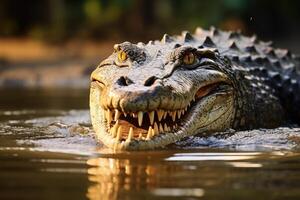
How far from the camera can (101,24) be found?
2308cm

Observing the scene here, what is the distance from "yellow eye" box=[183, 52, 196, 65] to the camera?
677cm

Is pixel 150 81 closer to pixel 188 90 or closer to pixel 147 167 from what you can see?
pixel 188 90

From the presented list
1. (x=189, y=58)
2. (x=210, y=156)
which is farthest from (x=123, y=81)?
(x=189, y=58)

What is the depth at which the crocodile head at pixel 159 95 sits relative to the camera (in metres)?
5.73

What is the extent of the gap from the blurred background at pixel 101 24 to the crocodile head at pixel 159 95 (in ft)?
33.1

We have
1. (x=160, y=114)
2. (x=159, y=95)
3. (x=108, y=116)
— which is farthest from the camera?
(x=108, y=116)

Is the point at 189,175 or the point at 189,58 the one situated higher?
the point at 189,58

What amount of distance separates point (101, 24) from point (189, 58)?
16477 mm

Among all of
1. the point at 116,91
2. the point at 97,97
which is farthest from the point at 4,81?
the point at 116,91

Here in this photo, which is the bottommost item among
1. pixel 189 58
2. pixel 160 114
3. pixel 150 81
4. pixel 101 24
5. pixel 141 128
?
pixel 141 128

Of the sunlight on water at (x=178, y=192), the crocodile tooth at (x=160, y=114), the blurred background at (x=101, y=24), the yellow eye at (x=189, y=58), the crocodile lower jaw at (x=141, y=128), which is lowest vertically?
the sunlight on water at (x=178, y=192)

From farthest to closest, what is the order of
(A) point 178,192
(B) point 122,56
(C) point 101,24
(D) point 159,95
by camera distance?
(C) point 101,24 < (B) point 122,56 < (D) point 159,95 < (A) point 178,192

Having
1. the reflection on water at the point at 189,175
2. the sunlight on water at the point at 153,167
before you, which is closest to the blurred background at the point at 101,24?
the sunlight on water at the point at 153,167

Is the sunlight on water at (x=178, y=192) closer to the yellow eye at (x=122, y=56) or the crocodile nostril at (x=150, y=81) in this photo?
the crocodile nostril at (x=150, y=81)
